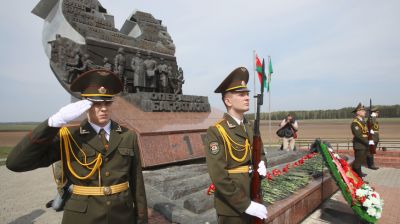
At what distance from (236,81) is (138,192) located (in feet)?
4.15

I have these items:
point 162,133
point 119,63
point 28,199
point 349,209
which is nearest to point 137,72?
point 119,63

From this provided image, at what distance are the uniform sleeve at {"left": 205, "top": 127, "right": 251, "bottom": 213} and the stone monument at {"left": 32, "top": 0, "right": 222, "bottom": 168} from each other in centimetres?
349

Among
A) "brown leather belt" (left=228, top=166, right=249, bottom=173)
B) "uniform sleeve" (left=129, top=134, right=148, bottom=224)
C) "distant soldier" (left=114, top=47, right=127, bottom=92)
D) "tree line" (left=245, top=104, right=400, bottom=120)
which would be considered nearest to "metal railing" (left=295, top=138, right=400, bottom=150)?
"distant soldier" (left=114, top=47, right=127, bottom=92)

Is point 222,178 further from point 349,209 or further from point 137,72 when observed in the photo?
point 137,72

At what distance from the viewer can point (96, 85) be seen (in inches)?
82.7

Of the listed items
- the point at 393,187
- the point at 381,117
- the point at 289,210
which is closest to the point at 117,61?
the point at 289,210

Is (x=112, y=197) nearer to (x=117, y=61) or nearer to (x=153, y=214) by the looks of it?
(x=153, y=214)

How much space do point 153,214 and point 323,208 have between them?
321 centimetres

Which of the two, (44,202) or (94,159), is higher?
(94,159)

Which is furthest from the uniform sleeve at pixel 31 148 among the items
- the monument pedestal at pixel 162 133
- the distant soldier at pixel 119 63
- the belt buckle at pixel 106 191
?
the distant soldier at pixel 119 63

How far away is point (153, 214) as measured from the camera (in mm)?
3660

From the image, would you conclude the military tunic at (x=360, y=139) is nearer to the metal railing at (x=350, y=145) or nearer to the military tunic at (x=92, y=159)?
the metal railing at (x=350, y=145)

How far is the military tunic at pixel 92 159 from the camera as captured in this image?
184 cm

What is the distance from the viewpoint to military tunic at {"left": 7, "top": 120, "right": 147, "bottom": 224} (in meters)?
1.84
